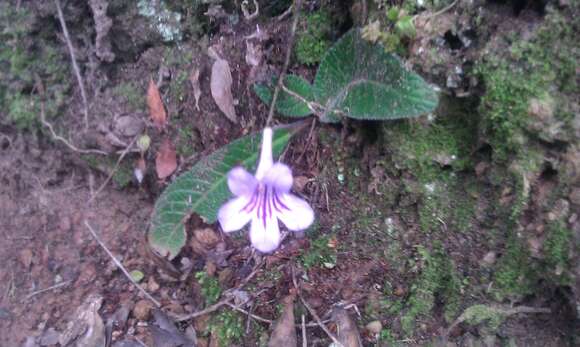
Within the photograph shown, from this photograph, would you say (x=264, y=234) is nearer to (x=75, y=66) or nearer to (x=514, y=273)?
(x=514, y=273)

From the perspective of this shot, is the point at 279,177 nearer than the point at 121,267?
Yes

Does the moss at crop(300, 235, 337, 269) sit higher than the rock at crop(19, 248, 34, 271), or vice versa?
the moss at crop(300, 235, 337, 269)

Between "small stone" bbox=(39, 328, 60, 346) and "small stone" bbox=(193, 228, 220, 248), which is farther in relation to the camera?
"small stone" bbox=(193, 228, 220, 248)

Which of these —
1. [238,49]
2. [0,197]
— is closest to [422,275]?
[238,49]

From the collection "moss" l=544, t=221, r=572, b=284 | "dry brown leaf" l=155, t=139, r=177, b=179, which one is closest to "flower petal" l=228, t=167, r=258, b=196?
"dry brown leaf" l=155, t=139, r=177, b=179

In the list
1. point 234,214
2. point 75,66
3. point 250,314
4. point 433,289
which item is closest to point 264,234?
point 234,214

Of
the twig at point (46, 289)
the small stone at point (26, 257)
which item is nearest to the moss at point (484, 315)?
the twig at point (46, 289)

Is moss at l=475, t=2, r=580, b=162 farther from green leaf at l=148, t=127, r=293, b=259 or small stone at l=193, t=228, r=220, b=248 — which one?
small stone at l=193, t=228, r=220, b=248
